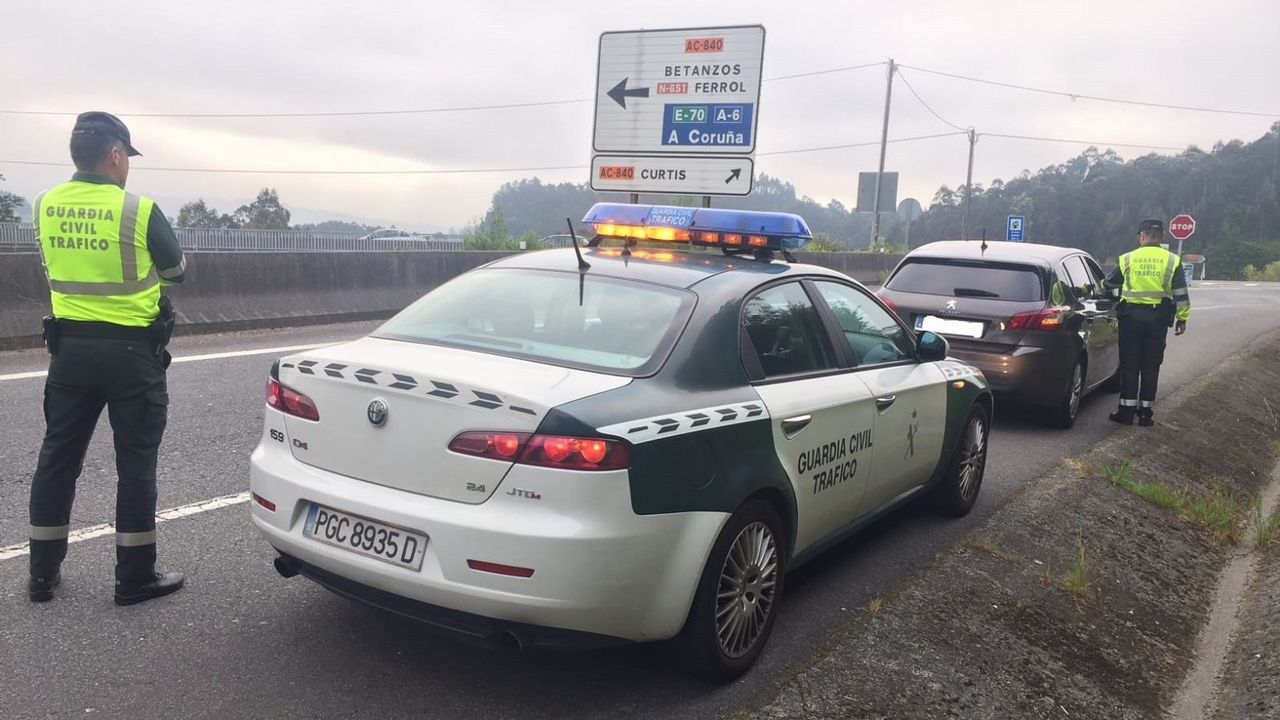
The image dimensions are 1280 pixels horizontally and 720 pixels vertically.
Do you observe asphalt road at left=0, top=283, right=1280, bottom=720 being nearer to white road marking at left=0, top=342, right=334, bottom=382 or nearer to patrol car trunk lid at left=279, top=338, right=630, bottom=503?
patrol car trunk lid at left=279, top=338, right=630, bottom=503

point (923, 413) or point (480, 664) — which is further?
point (923, 413)

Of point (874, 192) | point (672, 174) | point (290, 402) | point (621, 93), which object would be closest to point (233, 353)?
point (672, 174)

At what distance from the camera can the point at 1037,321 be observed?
8.20 meters

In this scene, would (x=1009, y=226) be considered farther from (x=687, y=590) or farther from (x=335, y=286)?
(x=687, y=590)

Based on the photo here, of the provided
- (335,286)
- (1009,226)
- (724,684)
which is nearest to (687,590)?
(724,684)

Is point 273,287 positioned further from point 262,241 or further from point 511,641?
point 511,641

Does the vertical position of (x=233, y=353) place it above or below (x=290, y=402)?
below

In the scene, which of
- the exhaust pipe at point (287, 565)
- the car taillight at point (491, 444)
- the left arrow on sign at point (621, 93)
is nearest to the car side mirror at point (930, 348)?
the car taillight at point (491, 444)

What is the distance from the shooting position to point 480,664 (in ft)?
11.7

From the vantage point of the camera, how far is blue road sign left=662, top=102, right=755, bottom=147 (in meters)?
10.8

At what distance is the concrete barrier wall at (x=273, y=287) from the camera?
31.8 ft

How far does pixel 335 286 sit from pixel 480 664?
10286 millimetres

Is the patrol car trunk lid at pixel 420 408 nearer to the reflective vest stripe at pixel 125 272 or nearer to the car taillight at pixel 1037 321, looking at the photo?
the reflective vest stripe at pixel 125 272

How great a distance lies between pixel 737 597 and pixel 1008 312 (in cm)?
555
